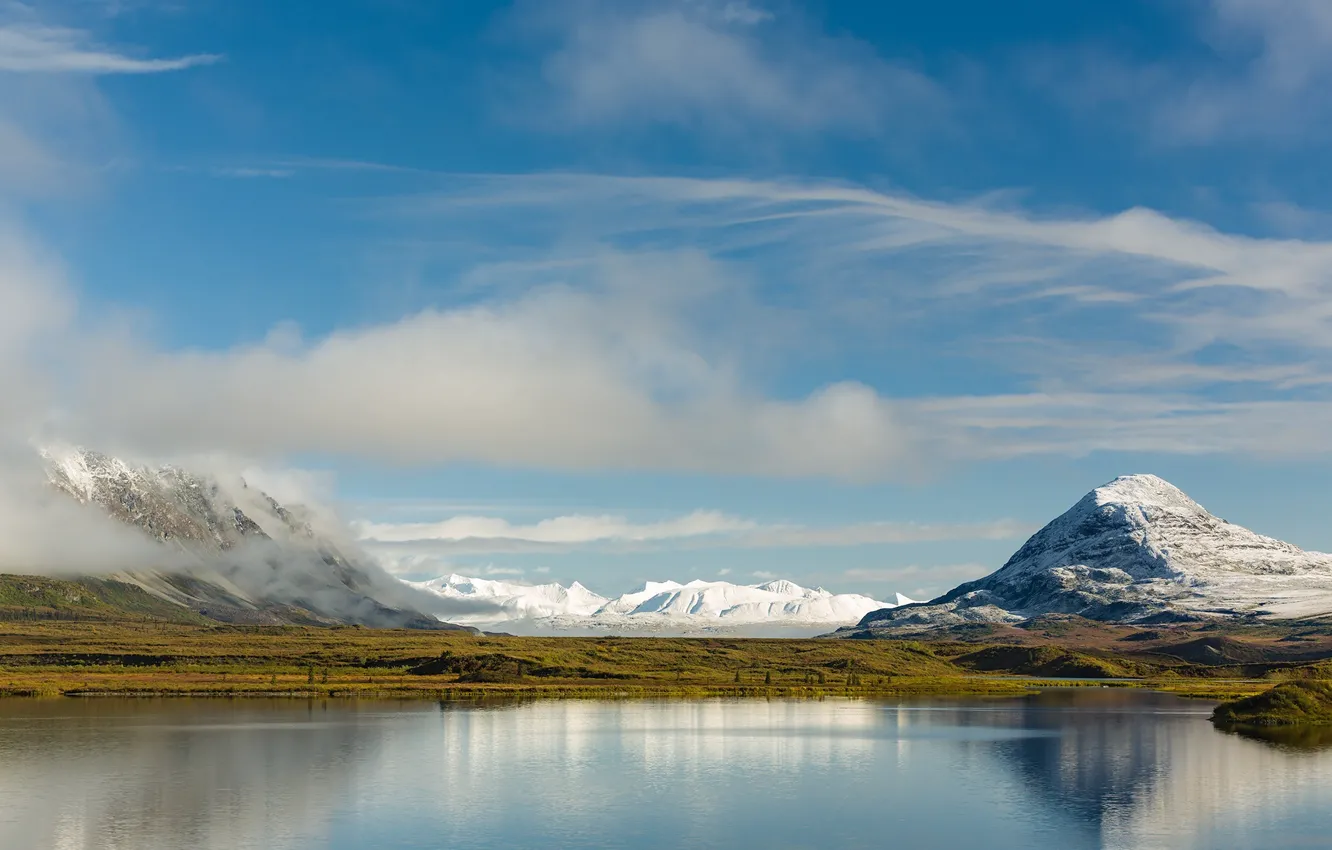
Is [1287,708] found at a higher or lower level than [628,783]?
lower

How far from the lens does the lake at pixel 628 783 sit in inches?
2874

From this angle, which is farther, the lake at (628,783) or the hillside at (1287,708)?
the hillside at (1287,708)

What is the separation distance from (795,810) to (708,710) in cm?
8285

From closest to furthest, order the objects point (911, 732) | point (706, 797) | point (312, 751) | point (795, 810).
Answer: point (795, 810)
point (706, 797)
point (312, 751)
point (911, 732)

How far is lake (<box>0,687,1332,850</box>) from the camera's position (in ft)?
240

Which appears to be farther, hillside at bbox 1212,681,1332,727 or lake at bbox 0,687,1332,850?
hillside at bbox 1212,681,1332,727

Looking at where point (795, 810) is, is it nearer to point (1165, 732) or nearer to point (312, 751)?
point (312, 751)

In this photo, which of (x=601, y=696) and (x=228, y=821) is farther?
(x=601, y=696)

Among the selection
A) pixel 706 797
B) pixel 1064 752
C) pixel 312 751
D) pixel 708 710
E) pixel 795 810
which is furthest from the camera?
pixel 708 710

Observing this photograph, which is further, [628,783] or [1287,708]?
[1287,708]

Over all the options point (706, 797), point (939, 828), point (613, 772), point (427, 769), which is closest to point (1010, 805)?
point (939, 828)

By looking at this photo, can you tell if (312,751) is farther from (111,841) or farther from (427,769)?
(111,841)

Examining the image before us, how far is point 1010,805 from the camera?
8588 cm

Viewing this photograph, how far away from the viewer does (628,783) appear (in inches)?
3652
